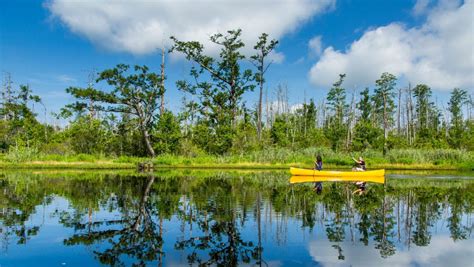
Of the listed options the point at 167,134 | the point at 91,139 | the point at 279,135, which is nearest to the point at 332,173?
the point at 167,134

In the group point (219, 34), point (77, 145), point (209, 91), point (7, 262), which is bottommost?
point (7, 262)

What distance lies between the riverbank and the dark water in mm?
17165

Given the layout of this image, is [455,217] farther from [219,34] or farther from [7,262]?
[219,34]

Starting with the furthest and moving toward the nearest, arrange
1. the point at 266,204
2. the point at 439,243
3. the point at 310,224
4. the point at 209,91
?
the point at 209,91, the point at 266,204, the point at 310,224, the point at 439,243

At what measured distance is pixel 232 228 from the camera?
10.2 meters

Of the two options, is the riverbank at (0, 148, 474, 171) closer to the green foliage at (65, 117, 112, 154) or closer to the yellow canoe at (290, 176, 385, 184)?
the green foliage at (65, 117, 112, 154)

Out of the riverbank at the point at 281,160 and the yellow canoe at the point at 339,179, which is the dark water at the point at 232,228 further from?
the riverbank at the point at 281,160

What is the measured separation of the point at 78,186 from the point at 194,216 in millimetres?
9673

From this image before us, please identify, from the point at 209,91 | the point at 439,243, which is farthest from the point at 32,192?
the point at 209,91

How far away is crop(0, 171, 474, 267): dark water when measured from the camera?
7781 millimetres

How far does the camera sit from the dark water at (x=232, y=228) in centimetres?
778

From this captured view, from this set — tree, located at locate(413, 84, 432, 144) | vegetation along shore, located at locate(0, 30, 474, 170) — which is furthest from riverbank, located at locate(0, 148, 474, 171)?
tree, located at locate(413, 84, 432, 144)

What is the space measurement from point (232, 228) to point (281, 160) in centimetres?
2544

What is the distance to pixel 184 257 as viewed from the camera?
7.79m
